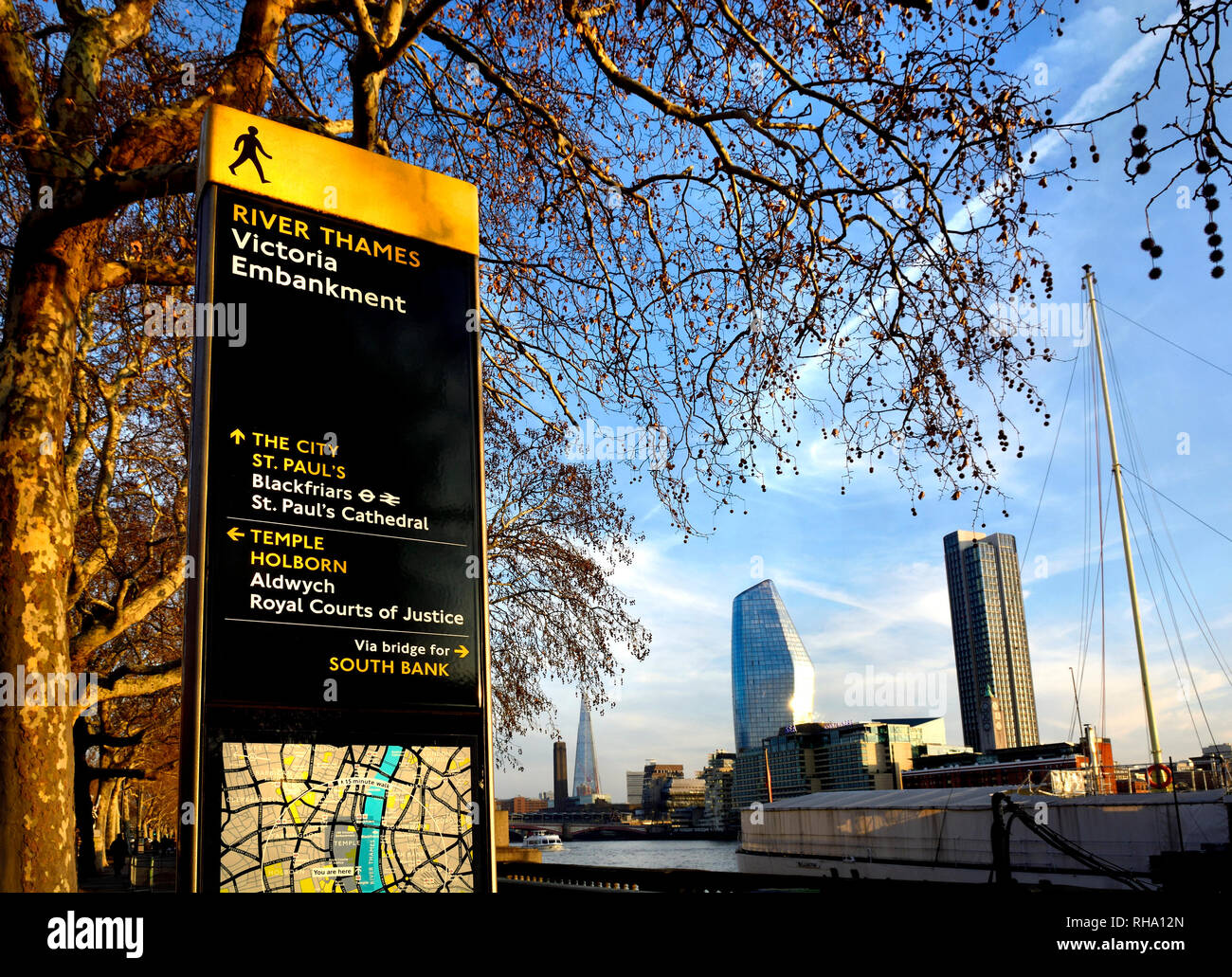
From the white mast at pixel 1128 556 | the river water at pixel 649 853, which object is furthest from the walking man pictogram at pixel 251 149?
the river water at pixel 649 853

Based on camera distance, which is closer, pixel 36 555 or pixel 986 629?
pixel 36 555

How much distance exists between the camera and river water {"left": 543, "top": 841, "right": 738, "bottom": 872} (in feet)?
325

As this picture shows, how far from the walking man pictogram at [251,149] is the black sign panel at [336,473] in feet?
0.56

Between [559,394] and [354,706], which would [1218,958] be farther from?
[559,394]

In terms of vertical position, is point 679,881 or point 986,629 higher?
point 986,629

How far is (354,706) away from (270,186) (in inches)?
104

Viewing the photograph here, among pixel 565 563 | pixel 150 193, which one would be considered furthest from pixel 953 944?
pixel 565 563

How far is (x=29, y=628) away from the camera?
751 centimetres

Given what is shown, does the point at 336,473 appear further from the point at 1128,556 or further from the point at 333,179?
the point at 1128,556

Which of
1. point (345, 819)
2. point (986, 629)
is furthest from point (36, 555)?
point (986, 629)

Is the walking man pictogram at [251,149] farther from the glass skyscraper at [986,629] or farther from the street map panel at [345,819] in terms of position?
the glass skyscraper at [986,629]

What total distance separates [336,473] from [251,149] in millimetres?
Answer: 1722

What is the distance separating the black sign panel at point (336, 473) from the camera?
4320mm

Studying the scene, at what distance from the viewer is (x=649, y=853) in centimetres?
12450
